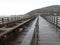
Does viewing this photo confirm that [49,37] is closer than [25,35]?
No

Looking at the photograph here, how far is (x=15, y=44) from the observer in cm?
595

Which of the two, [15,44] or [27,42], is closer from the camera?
[27,42]

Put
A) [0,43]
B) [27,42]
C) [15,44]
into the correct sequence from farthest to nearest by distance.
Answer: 1. [15,44]
2. [0,43]
3. [27,42]

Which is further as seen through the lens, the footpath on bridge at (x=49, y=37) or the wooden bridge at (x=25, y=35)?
the footpath on bridge at (x=49, y=37)

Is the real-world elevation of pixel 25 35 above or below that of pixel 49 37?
above

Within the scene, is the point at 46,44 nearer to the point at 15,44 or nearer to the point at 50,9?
the point at 15,44

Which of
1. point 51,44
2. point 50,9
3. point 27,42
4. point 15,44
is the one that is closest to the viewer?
point 27,42

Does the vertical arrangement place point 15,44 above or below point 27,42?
below

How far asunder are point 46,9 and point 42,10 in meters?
4.36

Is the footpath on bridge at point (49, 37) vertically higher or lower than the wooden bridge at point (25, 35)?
lower

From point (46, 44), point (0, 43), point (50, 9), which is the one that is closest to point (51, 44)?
point (46, 44)

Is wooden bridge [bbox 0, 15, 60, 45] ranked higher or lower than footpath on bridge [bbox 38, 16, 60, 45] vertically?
higher

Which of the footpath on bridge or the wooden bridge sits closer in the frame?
the wooden bridge

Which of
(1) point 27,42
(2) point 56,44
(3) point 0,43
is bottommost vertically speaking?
(2) point 56,44
